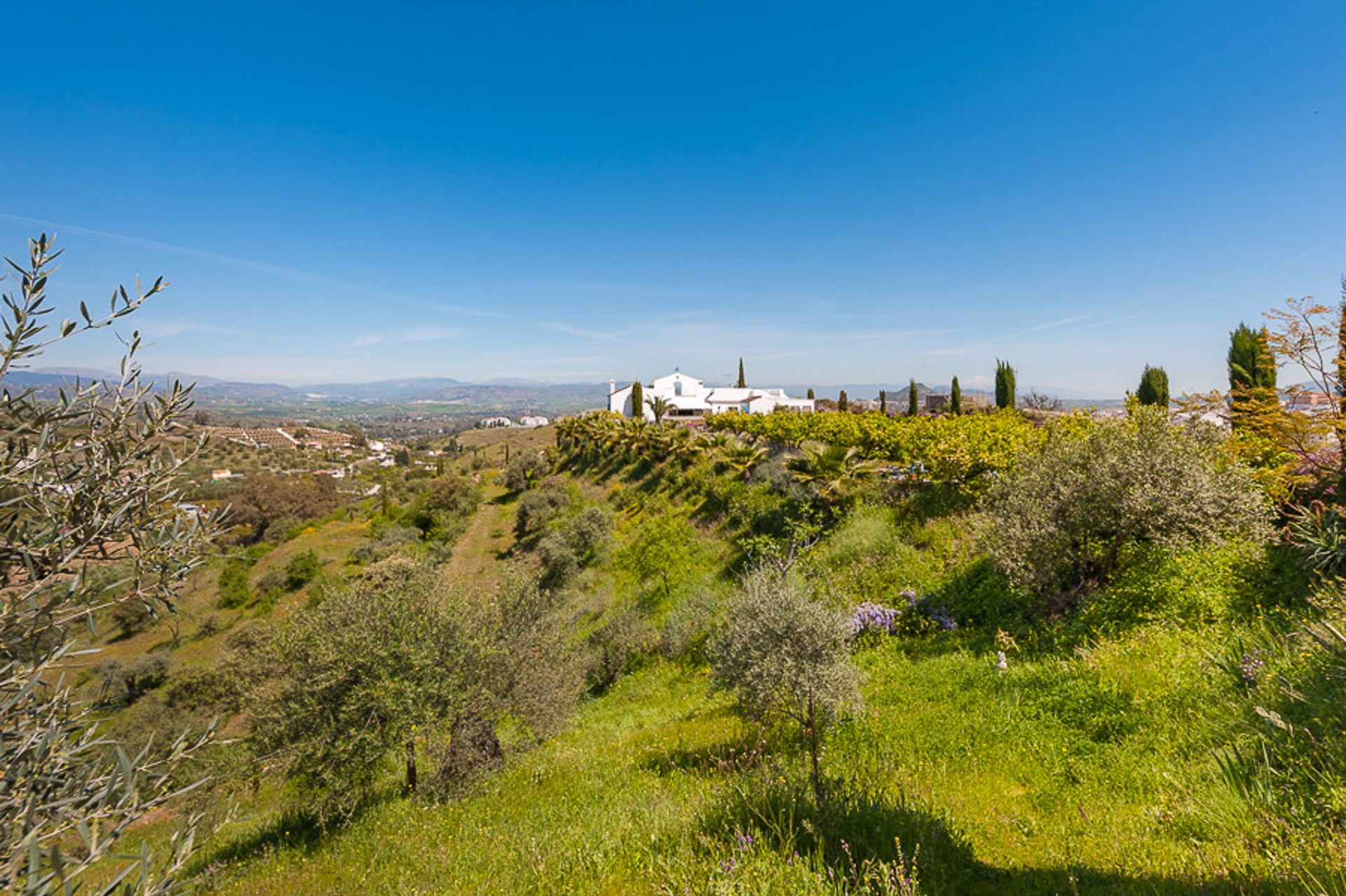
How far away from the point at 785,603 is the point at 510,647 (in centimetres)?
670

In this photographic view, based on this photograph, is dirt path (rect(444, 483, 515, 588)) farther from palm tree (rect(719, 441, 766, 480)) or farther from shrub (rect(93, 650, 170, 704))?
shrub (rect(93, 650, 170, 704))

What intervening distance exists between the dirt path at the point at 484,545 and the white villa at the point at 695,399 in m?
23.3

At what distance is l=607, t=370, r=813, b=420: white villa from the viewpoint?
60747mm

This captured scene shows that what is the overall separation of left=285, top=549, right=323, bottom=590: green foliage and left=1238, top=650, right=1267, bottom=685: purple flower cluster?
141ft

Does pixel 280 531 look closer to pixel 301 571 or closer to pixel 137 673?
pixel 301 571

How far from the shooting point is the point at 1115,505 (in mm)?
9320

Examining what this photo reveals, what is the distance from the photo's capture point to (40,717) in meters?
2.38

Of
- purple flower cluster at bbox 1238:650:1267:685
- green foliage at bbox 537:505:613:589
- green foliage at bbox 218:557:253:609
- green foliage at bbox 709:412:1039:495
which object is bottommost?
green foliage at bbox 218:557:253:609

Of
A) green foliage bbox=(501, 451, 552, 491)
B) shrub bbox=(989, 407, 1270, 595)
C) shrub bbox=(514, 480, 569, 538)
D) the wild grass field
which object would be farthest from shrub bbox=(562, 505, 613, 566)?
shrub bbox=(989, 407, 1270, 595)

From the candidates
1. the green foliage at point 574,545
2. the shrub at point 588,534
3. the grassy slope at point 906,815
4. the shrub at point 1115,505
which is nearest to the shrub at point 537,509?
the green foliage at point 574,545

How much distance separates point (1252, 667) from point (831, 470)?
12.3m

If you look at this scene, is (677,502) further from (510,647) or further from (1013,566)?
(1013,566)

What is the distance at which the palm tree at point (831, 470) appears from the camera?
1755 cm

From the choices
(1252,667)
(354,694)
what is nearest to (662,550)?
(354,694)
